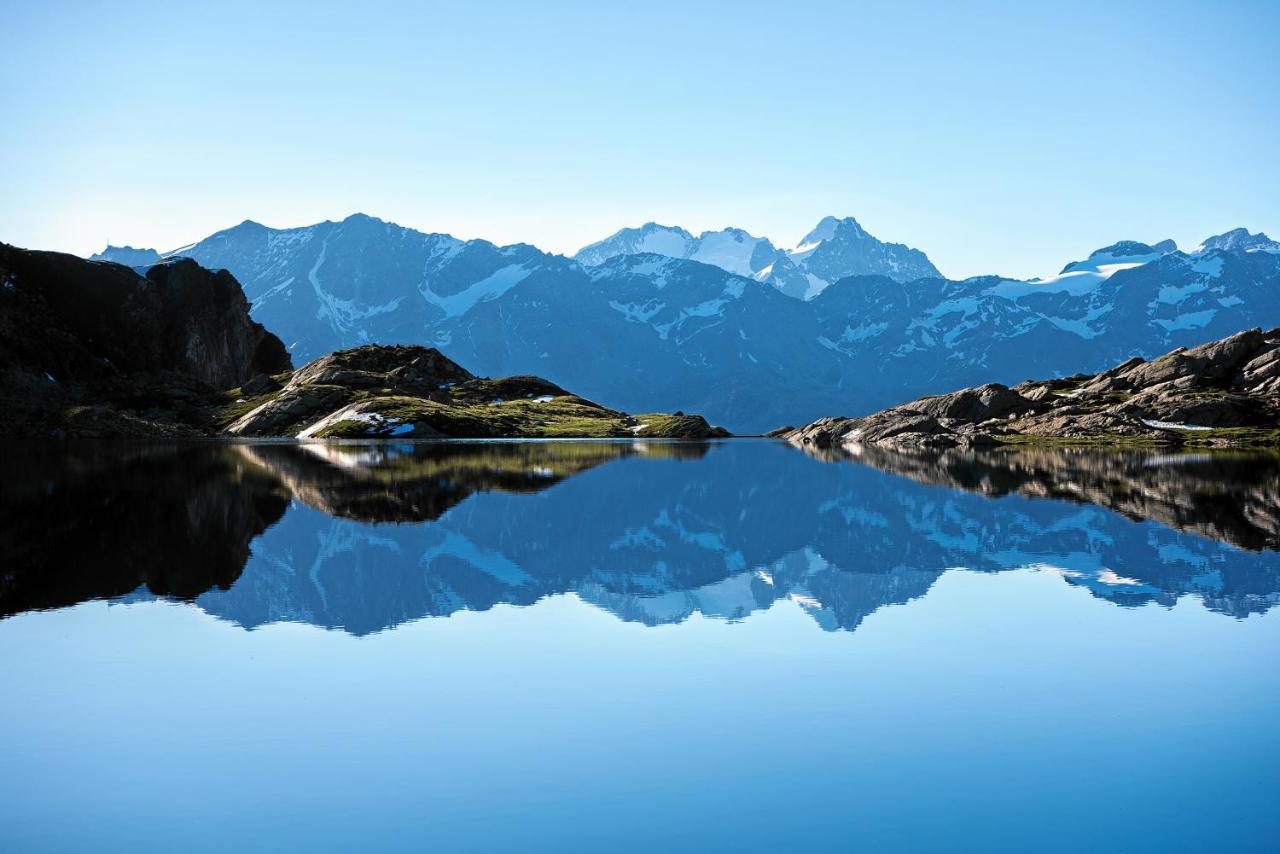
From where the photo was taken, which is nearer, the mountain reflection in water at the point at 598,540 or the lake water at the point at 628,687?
the lake water at the point at 628,687

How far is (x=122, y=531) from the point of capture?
4919 cm

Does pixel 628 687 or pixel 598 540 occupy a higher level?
pixel 598 540

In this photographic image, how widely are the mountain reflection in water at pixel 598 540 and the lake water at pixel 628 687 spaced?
0.35 m

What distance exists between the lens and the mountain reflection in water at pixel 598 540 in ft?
117

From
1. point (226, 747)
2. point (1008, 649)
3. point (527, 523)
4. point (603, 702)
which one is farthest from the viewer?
point (527, 523)

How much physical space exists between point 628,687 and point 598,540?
28943 millimetres

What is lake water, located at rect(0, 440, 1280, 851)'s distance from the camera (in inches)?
635

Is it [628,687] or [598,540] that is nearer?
[628,687]

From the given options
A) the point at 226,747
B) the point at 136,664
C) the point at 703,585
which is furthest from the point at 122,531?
the point at 226,747

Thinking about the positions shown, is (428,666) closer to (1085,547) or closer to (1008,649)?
(1008,649)

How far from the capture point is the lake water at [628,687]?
16.1 m

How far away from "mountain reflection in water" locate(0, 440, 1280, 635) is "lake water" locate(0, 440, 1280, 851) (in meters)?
0.35

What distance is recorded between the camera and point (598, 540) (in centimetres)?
5253

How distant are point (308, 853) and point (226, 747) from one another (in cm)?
539
